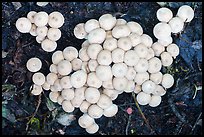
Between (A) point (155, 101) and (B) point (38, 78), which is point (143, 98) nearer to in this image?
(A) point (155, 101)

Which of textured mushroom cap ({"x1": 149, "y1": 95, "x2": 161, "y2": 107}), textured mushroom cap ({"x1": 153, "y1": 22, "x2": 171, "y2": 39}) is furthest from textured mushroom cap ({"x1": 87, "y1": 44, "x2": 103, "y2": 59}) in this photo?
textured mushroom cap ({"x1": 149, "y1": 95, "x2": 161, "y2": 107})

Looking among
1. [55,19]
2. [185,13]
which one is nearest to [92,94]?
[55,19]

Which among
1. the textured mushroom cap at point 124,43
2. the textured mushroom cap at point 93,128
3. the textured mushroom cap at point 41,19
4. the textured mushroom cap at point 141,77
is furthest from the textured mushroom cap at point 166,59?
the textured mushroom cap at point 41,19

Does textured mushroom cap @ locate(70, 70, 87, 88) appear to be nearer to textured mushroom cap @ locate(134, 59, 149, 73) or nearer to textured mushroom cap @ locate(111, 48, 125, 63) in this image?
textured mushroom cap @ locate(111, 48, 125, 63)

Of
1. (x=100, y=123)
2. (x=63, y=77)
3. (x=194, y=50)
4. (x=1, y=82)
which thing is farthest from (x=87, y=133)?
(x=194, y=50)

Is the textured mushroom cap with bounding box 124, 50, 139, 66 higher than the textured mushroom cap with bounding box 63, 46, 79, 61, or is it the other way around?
the textured mushroom cap with bounding box 124, 50, 139, 66

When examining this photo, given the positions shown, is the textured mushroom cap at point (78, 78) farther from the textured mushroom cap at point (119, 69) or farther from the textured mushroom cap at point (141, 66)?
the textured mushroom cap at point (141, 66)

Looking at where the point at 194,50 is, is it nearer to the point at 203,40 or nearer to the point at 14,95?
the point at 203,40
